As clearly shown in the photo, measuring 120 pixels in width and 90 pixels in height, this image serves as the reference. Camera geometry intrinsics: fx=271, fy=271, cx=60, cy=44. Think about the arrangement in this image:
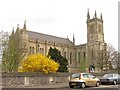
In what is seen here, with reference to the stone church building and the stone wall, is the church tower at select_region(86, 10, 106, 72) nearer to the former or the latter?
the stone church building

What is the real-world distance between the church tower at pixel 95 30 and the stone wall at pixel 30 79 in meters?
66.6

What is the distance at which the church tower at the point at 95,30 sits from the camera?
10375 cm

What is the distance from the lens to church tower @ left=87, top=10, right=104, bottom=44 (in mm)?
103750

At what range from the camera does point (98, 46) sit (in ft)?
330

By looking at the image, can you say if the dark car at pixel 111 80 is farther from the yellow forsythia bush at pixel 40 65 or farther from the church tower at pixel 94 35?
the church tower at pixel 94 35

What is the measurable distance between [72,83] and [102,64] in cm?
4591

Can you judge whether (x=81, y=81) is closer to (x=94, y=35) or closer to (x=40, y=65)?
(x=40, y=65)

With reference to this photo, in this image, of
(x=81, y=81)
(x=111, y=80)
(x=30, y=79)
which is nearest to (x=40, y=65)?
(x=30, y=79)

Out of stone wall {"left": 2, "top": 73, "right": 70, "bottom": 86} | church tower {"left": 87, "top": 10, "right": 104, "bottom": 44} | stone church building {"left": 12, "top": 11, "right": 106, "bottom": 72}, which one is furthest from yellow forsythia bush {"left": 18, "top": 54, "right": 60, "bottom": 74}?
church tower {"left": 87, "top": 10, "right": 104, "bottom": 44}

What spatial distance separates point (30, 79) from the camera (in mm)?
33312

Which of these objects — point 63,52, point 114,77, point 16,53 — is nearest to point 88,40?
point 63,52

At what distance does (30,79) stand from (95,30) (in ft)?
243

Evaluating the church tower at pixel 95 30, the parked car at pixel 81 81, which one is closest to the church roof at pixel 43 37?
the church tower at pixel 95 30

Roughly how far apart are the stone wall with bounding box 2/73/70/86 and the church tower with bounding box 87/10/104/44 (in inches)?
2621
